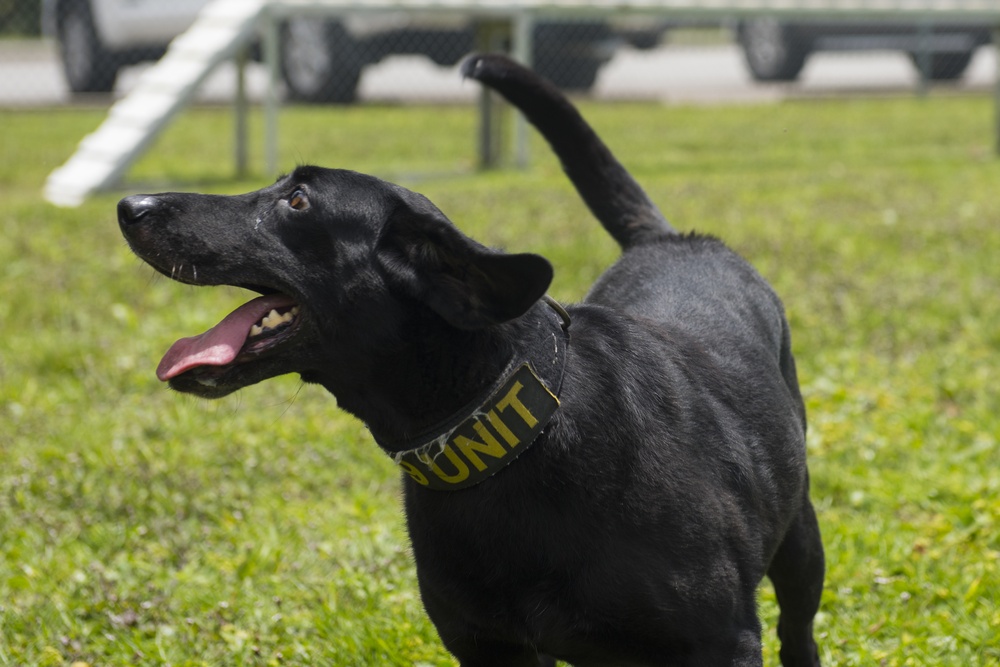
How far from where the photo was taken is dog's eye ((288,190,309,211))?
99.4 inches

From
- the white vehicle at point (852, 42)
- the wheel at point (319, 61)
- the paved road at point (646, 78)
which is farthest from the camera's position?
the white vehicle at point (852, 42)

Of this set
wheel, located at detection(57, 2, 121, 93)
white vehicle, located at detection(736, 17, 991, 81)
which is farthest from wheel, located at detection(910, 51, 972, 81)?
wheel, located at detection(57, 2, 121, 93)

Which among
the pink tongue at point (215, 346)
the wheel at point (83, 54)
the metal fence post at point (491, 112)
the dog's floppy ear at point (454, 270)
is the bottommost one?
the wheel at point (83, 54)

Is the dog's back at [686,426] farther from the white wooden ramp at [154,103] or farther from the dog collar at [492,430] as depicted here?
the white wooden ramp at [154,103]

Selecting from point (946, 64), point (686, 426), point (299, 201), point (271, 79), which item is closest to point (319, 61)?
point (271, 79)

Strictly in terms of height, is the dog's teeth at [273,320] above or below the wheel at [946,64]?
above

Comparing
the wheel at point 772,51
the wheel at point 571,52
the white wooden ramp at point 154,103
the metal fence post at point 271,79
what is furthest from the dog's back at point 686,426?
the wheel at point 772,51

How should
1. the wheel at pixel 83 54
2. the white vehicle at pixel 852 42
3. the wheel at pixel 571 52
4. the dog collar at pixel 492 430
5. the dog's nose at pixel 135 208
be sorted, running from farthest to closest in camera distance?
the white vehicle at pixel 852 42 → the wheel at pixel 83 54 → the wheel at pixel 571 52 → the dog's nose at pixel 135 208 → the dog collar at pixel 492 430

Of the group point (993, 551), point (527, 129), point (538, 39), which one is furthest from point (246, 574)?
point (538, 39)

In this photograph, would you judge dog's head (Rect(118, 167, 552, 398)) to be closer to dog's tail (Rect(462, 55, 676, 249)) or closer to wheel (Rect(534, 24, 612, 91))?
dog's tail (Rect(462, 55, 676, 249))

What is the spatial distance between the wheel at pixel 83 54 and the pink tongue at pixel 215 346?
41.9 feet

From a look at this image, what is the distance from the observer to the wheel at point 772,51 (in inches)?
669

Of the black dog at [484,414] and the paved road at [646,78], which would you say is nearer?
the black dog at [484,414]

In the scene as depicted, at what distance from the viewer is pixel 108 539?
162 inches
